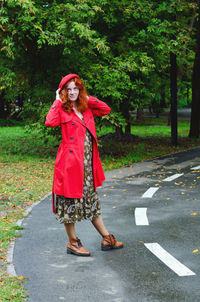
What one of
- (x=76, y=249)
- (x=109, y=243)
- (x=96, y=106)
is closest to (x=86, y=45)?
(x=96, y=106)

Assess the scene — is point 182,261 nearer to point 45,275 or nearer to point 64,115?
point 45,275

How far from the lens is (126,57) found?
1412 cm

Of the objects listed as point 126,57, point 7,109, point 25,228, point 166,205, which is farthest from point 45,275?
point 7,109

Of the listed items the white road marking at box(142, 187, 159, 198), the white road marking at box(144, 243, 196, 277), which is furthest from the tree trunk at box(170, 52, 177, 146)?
the white road marking at box(144, 243, 196, 277)

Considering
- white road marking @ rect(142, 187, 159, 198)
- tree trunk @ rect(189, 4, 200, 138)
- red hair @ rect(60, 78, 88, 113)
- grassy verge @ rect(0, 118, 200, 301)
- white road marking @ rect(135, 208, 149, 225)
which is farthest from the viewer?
tree trunk @ rect(189, 4, 200, 138)

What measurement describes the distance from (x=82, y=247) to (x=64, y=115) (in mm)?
1542

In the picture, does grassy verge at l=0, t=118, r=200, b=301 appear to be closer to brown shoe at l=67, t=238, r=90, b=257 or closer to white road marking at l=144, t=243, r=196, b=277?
brown shoe at l=67, t=238, r=90, b=257

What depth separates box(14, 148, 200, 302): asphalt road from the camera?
4180 mm

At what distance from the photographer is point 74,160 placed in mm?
5113

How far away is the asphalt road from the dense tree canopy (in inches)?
215

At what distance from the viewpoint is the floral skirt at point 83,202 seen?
5.22 meters

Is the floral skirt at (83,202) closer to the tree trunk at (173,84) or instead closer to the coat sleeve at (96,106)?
the coat sleeve at (96,106)

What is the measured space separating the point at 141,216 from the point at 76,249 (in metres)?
2.04

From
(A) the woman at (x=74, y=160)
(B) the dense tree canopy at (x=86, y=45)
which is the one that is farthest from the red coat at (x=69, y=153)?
(B) the dense tree canopy at (x=86, y=45)
